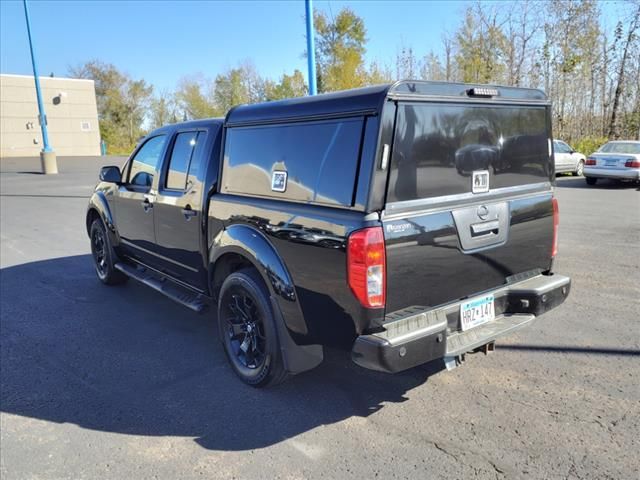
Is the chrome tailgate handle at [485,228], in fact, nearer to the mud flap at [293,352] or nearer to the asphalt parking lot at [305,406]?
the asphalt parking lot at [305,406]

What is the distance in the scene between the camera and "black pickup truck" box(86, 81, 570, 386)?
274 cm

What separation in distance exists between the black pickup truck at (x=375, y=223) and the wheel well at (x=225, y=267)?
1 cm

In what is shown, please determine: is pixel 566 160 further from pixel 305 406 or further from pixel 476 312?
pixel 305 406

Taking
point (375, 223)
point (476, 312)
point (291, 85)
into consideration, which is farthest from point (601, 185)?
point (291, 85)

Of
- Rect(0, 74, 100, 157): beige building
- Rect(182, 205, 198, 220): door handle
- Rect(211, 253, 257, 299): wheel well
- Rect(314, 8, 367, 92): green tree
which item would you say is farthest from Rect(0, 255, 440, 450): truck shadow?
Rect(0, 74, 100, 157): beige building

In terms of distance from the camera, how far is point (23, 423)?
331cm

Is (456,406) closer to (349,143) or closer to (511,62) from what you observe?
(349,143)

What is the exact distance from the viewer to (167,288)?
16.0 feet

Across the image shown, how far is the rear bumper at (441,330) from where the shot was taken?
8.90ft

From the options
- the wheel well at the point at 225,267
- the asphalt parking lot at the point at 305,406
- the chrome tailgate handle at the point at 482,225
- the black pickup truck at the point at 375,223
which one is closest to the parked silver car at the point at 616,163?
the asphalt parking lot at the point at 305,406

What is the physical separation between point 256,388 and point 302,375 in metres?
0.41

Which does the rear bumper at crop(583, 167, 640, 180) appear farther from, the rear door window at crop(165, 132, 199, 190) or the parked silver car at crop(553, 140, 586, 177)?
the rear door window at crop(165, 132, 199, 190)

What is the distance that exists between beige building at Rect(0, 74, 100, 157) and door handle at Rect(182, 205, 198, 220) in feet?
134

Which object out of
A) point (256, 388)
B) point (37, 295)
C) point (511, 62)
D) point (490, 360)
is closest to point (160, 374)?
point (256, 388)
